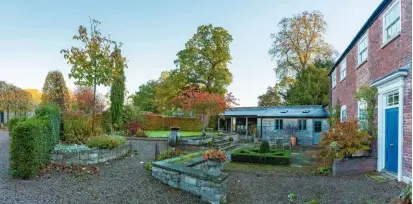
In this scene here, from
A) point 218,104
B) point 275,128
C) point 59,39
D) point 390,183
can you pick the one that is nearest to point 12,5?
point 59,39

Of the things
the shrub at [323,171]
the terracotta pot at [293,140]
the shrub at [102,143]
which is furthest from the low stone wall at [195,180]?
the terracotta pot at [293,140]

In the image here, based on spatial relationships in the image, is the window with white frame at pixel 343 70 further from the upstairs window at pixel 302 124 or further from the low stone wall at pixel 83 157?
the low stone wall at pixel 83 157

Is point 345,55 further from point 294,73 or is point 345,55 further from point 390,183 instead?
point 294,73

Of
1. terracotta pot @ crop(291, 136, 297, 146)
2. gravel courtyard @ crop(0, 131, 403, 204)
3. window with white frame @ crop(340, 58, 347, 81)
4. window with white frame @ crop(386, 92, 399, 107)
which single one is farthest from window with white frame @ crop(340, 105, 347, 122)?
terracotta pot @ crop(291, 136, 297, 146)

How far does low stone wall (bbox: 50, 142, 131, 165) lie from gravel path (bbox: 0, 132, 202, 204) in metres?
1.04

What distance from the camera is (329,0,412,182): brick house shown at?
6777 millimetres

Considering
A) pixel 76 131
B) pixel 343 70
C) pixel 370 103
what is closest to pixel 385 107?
pixel 370 103

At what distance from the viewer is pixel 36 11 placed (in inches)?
466

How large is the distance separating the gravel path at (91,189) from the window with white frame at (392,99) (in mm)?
6532

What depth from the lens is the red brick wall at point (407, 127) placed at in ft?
21.4

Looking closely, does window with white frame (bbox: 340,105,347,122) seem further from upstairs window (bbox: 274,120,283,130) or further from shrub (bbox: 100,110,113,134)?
shrub (bbox: 100,110,113,134)

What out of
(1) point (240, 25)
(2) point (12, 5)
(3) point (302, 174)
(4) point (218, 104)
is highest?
(1) point (240, 25)

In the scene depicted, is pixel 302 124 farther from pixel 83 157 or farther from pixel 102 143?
pixel 83 157

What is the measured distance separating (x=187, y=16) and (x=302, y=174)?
1066 cm
